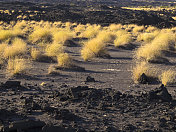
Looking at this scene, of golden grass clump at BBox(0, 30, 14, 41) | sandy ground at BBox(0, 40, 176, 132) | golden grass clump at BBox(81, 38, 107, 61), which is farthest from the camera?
golden grass clump at BBox(0, 30, 14, 41)

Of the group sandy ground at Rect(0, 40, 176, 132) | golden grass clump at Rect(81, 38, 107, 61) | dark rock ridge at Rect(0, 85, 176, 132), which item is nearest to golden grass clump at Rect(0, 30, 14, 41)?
golden grass clump at Rect(81, 38, 107, 61)

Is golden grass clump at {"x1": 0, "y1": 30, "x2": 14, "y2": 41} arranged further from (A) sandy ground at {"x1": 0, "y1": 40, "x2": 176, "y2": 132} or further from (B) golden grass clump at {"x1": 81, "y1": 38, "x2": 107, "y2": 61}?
(A) sandy ground at {"x1": 0, "y1": 40, "x2": 176, "y2": 132}

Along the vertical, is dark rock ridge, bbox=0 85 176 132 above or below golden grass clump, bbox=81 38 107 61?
above

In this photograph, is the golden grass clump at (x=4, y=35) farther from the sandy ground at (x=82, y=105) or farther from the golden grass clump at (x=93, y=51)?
the sandy ground at (x=82, y=105)

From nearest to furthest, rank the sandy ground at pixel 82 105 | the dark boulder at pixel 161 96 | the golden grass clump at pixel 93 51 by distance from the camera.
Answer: the sandy ground at pixel 82 105 → the dark boulder at pixel 161 96 → the golden grass clump at pixel 93 51

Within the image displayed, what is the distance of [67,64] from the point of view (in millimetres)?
14516

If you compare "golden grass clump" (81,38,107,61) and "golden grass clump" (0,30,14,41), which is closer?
"golden grass clump" (81,38,107,61)

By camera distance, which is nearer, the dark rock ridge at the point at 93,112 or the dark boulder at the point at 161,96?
the dark rock ridge at the point at 93,112

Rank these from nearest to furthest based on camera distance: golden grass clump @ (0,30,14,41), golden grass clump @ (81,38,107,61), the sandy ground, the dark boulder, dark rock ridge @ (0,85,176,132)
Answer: dark rock ridge @ (0,85,176,132) < the sandy ground < the dark boulder < golden grass clump @ (81,38,107,61) < golden grass clump @ (0,30,14,41)

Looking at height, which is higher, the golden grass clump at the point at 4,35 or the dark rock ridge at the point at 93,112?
the dark rock ridge at the point at 93,112

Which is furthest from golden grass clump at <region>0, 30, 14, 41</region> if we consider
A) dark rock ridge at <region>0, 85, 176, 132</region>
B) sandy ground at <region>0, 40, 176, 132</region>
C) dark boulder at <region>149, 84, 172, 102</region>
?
dark boulder at <region>149, 84, 172, 102</region>

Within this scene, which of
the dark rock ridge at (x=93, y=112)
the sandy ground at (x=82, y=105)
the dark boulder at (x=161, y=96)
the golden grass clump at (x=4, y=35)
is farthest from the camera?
the golden grass clump at (x=4, y=35)

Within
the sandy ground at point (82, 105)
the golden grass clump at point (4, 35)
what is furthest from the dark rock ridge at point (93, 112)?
the golden grass clump at point (4, 35)

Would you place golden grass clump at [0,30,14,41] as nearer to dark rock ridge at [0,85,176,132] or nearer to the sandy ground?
the sandy ground
